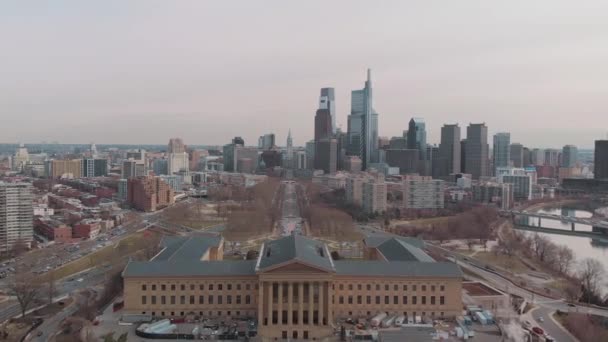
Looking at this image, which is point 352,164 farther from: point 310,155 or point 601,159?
point 601,159

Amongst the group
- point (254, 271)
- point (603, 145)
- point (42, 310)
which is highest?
point (603, 145)

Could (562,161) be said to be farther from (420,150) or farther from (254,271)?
(254,271)

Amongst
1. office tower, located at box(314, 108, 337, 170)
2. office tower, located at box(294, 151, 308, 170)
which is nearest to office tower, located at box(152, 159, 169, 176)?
office tower, located at box(314, 108, 337, 170)

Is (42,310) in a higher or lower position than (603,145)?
lower

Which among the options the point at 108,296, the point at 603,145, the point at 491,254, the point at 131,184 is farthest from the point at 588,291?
the point at 603,145

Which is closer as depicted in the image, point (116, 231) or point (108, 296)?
point (108, 296)

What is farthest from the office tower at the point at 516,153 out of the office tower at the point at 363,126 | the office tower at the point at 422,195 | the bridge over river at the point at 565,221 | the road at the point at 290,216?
the office tower at the point at 422,195

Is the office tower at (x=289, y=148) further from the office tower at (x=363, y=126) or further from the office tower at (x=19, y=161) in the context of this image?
the office tower at (x=19, y=161)

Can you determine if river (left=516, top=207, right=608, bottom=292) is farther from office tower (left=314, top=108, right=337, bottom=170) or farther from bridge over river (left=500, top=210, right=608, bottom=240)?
office tower (left=314, top=108, right=337, bottom=170)
